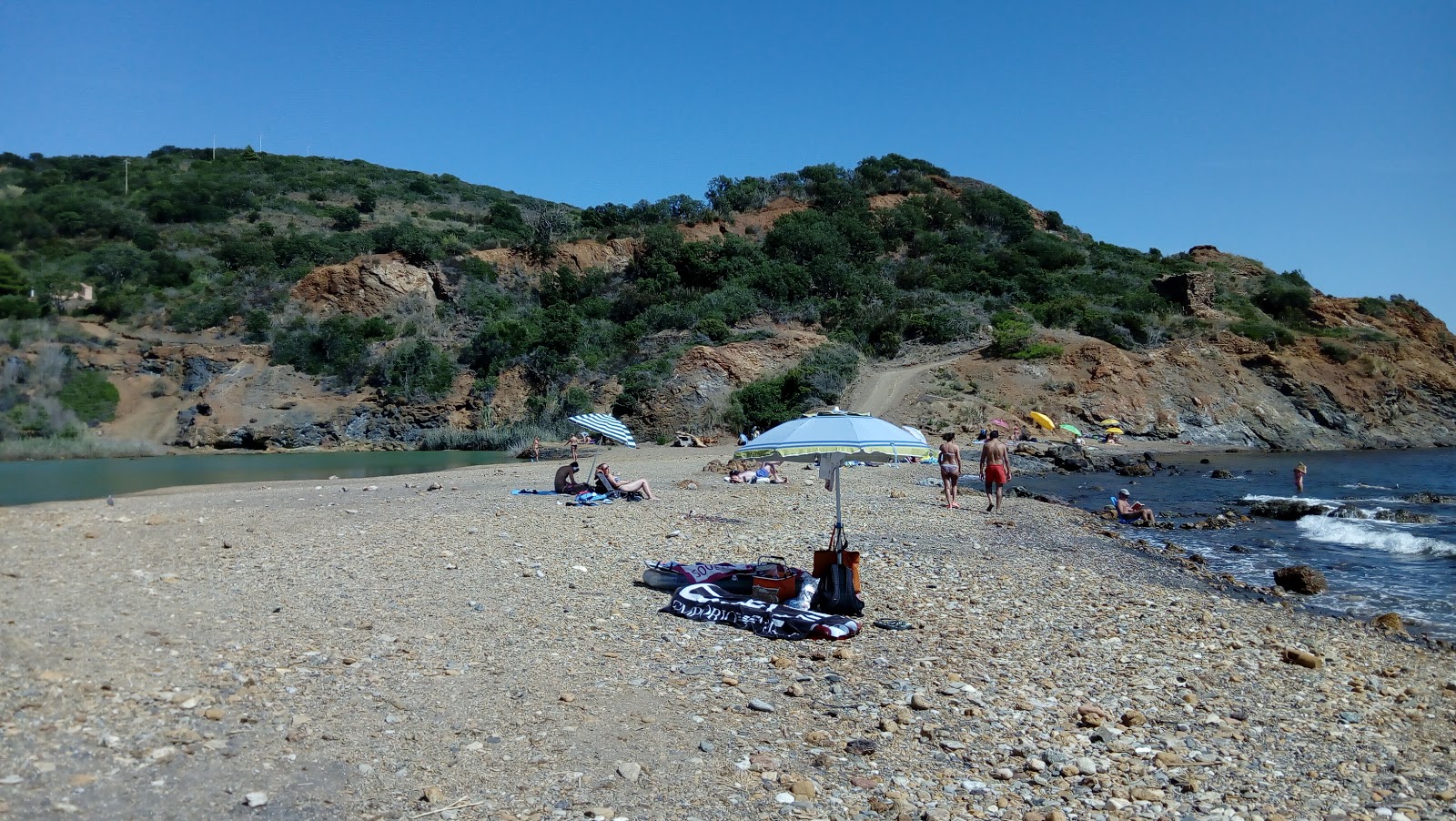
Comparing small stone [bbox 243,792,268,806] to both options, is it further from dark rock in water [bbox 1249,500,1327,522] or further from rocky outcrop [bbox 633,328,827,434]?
rocky outcrop [bbox 633,328,827,434]

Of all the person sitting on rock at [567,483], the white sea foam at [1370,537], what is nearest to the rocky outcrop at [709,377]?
the person sitting on rock at [567,483]

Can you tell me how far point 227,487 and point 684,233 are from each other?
40.2m

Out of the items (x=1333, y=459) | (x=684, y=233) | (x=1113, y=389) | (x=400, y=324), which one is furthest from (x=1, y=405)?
(x=1333, y=459)

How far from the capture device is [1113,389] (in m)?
40.1

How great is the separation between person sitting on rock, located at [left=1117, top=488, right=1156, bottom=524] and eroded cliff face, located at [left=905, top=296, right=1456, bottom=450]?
58.7 feet

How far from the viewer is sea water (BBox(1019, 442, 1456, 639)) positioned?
36.7ft

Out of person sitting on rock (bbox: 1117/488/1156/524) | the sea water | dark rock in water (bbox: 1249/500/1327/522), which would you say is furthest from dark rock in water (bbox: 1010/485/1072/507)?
dark rock in water (bbox: 1249/500/1327/522)

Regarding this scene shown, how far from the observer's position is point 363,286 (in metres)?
48.6

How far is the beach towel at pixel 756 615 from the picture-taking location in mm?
7500

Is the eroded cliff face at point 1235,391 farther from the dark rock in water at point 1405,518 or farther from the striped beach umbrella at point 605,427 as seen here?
the striped beach umbrella at point 605,427

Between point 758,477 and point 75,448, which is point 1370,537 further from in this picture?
point 75,448

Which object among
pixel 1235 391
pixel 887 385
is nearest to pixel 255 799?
pixel 887 385

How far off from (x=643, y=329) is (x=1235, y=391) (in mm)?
27733

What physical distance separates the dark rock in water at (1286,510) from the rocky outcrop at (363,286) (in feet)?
136
